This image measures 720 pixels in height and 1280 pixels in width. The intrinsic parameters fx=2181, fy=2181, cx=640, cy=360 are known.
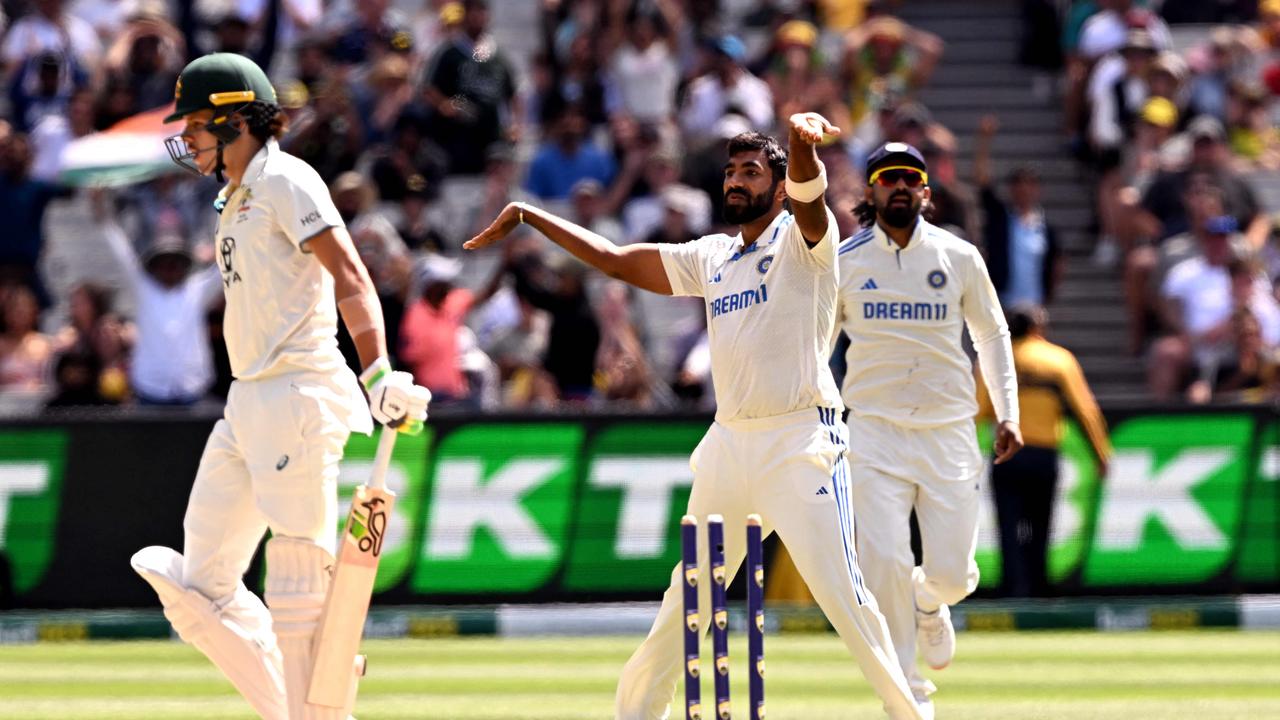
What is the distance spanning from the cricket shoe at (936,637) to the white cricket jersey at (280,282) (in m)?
2.95

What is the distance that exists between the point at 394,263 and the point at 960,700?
6108mm

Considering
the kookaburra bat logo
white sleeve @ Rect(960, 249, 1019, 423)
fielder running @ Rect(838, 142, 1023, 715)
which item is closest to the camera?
the kookaburra bat logo

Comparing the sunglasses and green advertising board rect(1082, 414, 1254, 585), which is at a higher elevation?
the sunglasses

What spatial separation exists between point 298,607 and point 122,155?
9339 millimetres

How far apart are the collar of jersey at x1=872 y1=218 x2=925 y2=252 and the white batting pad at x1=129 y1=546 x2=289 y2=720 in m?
3.20

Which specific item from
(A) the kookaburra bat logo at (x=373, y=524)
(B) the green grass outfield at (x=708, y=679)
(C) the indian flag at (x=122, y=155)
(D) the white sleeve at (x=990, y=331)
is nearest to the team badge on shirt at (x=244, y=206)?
(A) the kookaburra bat logo at (x=373, y=524)

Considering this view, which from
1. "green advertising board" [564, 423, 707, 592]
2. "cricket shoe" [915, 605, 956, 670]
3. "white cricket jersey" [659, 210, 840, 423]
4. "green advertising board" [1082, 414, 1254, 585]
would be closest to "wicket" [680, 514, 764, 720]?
"white cricket jersey" [659, 210, 840, 423]

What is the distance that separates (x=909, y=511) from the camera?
30.1 ft

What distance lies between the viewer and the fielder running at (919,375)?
9.16 metres

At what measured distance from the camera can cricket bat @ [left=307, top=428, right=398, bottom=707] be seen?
289 inches

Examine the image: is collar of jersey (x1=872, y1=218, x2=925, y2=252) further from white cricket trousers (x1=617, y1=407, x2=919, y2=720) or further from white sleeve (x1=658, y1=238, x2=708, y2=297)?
white cricket trousers (x1=617, y1=407, x2=919, y2=720)

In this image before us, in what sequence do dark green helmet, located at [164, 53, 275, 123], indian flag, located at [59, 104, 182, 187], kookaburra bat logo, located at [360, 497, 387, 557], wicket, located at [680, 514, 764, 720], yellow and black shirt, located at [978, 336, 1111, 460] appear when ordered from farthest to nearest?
indian flag, located at [59, 104, 182, 187] < yellow and black shirt, located at [978, 336, 1111, 460] < dark green helmet, located at [164, 53, 275, 123] < kookaburra bat logo, located at [360, 497, 387, 557] < wicket, located at [680, 514, 764, 720]

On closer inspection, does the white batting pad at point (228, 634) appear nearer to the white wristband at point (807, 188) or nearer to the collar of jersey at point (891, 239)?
the white wristband at point (807, 188)

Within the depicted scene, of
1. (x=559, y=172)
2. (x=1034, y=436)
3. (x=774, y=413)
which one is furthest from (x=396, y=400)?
(x=559, y=172)
